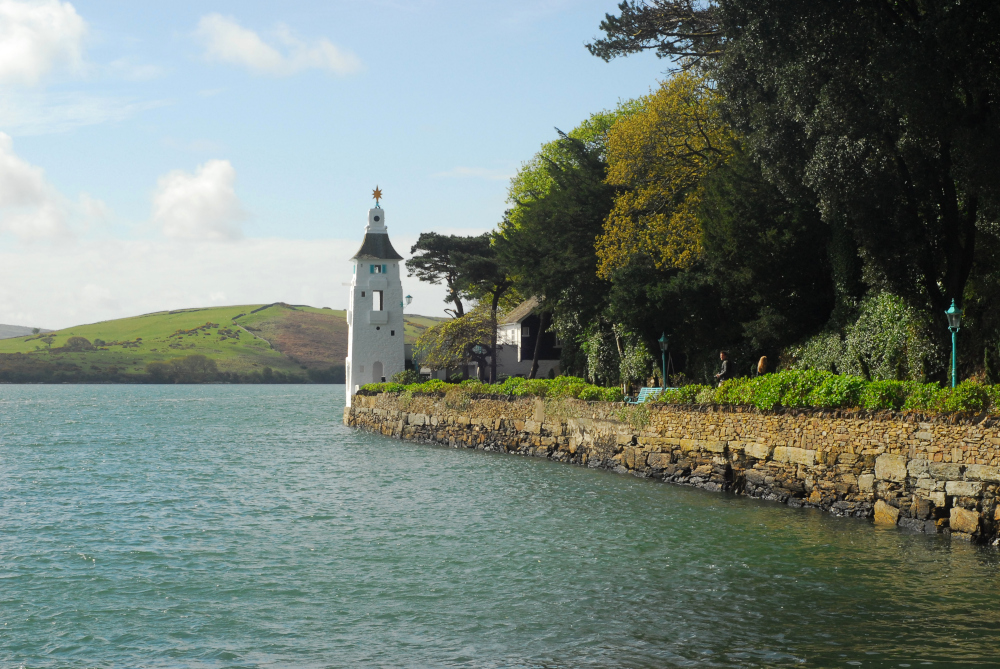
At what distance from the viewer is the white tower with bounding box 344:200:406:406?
58719 mm

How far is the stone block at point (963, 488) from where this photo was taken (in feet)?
47.9

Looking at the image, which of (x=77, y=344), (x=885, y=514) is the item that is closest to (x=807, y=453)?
(x=885, y=514)

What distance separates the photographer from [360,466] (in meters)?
31.1

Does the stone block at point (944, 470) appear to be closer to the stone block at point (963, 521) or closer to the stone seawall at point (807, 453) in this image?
the stone seawall at point (807, 453)

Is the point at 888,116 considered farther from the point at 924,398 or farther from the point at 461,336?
the point at 461,336

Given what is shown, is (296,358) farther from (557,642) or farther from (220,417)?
(557,642)

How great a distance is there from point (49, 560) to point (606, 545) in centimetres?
989

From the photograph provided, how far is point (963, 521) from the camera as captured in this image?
1473cm

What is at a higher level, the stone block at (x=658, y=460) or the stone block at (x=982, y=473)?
the stone block at (x=982, y=473)

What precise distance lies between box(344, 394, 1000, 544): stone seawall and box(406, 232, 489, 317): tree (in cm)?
2779

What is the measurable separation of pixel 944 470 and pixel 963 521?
0.95 m

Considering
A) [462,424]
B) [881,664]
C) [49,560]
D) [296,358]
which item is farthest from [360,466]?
[296,358]

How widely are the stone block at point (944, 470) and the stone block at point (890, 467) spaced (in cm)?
67

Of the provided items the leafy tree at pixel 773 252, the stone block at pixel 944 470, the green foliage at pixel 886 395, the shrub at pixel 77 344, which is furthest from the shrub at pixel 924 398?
the shrub at pixel 77 344
